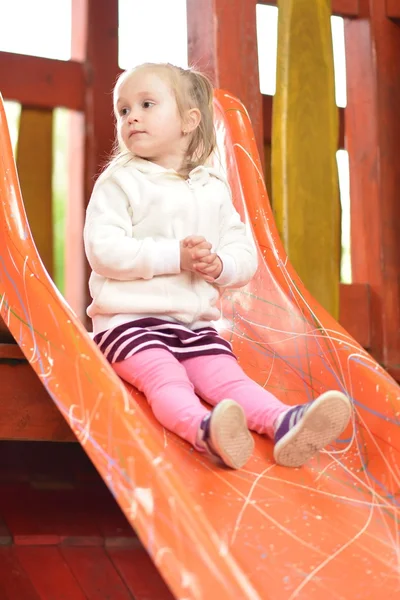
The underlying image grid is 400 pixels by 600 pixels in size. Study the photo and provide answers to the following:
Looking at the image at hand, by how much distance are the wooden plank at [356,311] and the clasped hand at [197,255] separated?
1083 millimetres

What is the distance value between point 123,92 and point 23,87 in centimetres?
97

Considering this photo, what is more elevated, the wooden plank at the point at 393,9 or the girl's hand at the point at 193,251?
the wooden plank at the point at 393,9

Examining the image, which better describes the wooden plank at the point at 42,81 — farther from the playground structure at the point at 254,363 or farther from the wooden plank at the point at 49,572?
the wooden plank at the point at 49,572

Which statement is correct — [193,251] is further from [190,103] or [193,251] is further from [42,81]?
[42,81]

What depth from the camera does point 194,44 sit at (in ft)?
6.95

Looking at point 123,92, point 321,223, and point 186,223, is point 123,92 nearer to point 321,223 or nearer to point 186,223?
point 186,223

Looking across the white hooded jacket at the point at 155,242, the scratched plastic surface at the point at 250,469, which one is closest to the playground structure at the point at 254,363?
the scratched plastic surface at the point at 250,469

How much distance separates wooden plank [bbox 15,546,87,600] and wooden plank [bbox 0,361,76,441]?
26cm

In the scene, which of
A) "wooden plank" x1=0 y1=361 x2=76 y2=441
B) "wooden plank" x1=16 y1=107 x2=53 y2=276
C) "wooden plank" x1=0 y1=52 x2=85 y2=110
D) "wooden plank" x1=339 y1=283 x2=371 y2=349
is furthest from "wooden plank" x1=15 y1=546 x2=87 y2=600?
"wooden plank" x1=0 y1=52 x2=85 y2=110

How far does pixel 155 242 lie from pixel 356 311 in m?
1.15

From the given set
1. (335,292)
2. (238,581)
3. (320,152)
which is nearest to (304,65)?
(320,152)

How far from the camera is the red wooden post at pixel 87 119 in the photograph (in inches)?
91.7

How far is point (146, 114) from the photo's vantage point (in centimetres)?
142

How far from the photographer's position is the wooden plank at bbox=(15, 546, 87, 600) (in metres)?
1.42
